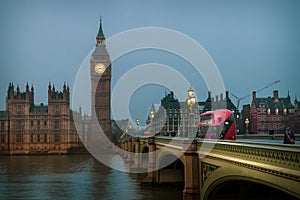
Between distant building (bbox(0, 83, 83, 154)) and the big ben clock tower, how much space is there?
19528mm

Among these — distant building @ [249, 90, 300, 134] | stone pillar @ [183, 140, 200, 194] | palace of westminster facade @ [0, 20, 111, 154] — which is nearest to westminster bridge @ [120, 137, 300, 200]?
stone pillar @ [183, 140, 200, 194]

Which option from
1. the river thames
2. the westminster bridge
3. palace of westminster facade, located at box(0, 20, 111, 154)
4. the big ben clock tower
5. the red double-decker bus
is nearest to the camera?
the westminster bridge

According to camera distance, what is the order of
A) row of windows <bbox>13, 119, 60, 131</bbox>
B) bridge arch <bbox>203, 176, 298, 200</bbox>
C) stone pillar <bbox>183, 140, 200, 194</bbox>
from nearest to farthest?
1. bridge arch <bbox>203, 176, 298, 200</bbox>
2. stone pillar <bbox>183, 140, 200, 194</bbox>
3. row of windows <bbox>13, 119, 60, 131</bbox>

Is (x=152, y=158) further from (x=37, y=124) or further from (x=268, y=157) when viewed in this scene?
(x=37, y=124)

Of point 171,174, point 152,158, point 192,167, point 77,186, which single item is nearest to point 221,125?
point 192,167

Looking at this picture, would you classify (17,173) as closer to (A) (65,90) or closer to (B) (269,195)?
(B) (269,195)

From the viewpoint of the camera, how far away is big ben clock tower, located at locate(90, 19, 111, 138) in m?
131

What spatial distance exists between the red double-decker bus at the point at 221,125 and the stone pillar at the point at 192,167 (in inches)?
291

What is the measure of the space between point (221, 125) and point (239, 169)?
16.5 m

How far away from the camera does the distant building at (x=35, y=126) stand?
108 meters

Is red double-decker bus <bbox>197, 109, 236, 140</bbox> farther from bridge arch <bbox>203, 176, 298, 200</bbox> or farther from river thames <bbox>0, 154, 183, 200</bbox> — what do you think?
bridge arch <bbox>203, 176, 298, 200</bbox>

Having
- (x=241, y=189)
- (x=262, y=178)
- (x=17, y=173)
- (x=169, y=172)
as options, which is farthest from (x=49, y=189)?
(x=262, y=178)

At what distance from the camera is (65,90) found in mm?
113625

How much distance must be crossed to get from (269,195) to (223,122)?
1027cm
